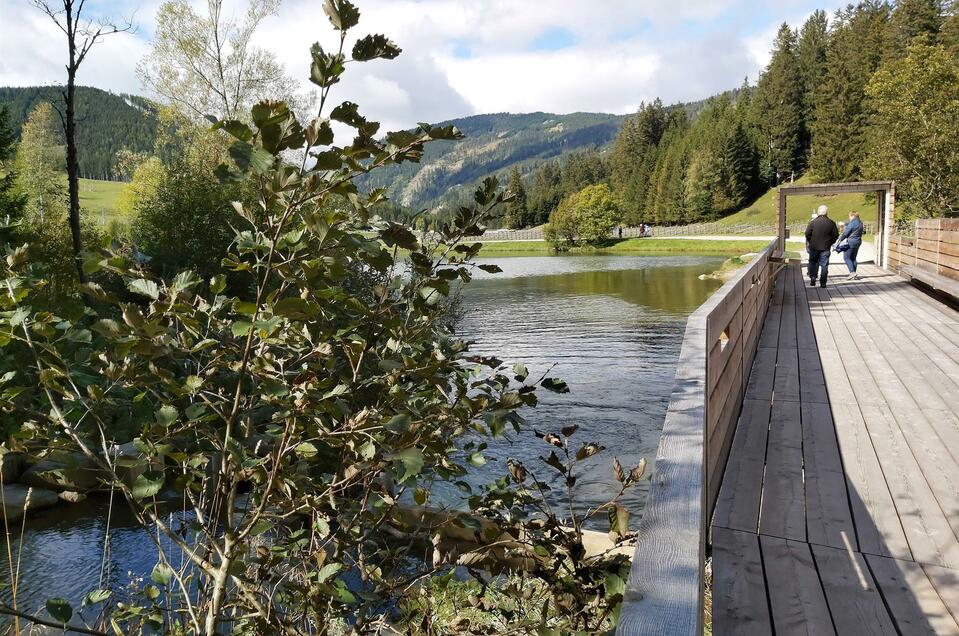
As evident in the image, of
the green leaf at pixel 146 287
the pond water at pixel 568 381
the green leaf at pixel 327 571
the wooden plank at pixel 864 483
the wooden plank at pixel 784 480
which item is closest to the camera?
the green leaf at pixel 146 287

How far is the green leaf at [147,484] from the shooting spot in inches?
59.8

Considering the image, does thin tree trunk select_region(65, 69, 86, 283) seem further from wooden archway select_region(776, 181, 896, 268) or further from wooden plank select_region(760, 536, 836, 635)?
wooden archway select_region(776, 181, 896, 268)

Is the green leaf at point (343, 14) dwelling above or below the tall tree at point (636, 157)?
below

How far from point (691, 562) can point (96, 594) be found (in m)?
1.56

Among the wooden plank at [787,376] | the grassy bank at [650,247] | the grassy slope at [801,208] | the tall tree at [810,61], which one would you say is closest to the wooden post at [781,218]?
the wooden plank at [787,376]

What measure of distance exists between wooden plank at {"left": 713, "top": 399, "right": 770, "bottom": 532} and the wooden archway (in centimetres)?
1137

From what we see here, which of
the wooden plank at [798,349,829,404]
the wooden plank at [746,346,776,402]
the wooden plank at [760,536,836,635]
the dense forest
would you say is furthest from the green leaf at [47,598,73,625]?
the dense forest

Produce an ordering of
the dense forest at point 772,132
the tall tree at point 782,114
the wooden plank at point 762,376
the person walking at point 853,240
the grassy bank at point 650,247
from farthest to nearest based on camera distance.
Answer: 1. the tall tree at point 782,114
2. the dense forest at point 772,132
3. the grassy bank at point 650,247
4. the person walking at point 853,240
5. the wooden plank at point 762,376

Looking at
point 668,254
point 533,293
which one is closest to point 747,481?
point 533,293

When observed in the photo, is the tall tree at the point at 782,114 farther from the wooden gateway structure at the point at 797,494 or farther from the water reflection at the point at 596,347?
the wooden gateway structure at the point at 797,494

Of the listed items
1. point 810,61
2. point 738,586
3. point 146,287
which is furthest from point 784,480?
point 810,61

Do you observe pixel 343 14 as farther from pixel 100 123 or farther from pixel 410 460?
pixel 100 123

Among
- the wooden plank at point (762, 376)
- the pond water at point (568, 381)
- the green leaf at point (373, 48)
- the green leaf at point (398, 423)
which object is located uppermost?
the green leaf at point (373, 48)

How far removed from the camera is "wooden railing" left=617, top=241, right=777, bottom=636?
1.11 meters
